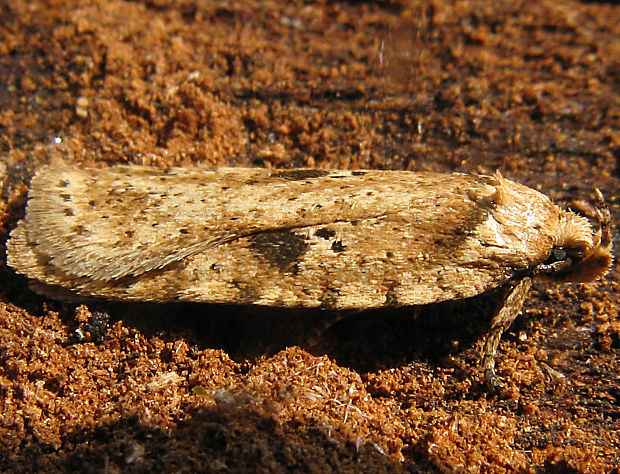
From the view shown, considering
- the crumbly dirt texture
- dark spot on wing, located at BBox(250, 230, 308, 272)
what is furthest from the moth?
the crumbly dirt texture

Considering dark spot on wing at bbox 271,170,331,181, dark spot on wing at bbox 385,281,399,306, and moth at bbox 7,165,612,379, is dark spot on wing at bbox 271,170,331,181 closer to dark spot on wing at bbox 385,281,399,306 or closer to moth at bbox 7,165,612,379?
moth at bbox 7,165,612,379

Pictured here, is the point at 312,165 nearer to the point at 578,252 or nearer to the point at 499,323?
the point at 499,323

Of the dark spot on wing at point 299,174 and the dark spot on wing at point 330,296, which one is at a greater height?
the dark spot on wing at point 299,174

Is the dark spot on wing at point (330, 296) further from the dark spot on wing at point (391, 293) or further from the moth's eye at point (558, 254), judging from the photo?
the moth's eye at point (558, 254)

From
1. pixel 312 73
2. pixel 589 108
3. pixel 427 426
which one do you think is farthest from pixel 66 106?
pixel 589 108

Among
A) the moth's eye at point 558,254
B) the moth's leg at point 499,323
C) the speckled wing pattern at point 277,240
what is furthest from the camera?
the moth's eye at point 558,254

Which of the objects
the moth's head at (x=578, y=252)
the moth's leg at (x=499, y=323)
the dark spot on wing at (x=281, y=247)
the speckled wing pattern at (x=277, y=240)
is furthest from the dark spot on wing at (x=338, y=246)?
the moth's head at (x=578, y=252)

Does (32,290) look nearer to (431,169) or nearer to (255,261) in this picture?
(255,261)

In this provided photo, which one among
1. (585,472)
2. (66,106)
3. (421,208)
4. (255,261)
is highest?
(66,106)
